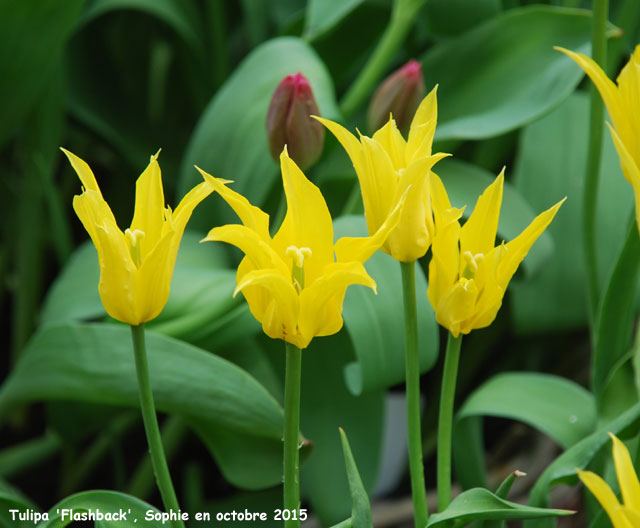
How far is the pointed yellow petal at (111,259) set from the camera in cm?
32

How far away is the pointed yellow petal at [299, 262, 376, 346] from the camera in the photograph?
30 cm

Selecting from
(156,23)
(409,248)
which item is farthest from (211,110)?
(409,248)

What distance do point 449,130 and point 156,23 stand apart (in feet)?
1.64

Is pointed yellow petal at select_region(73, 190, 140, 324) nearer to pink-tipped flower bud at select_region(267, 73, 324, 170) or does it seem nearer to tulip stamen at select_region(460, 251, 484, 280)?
tulip stamen at select_region(460, 251, 484, 280)

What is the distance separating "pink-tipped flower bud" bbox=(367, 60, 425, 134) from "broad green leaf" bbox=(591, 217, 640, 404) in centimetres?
17

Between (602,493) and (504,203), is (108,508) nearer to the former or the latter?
(602,493)

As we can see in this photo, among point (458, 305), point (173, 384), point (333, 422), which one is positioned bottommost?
point (333, 422)

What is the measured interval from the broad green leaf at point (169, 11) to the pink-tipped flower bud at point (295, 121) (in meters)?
0.32

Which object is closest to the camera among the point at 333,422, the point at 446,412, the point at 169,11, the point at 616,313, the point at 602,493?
the point at 602,493

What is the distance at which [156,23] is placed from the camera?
40.5 inches

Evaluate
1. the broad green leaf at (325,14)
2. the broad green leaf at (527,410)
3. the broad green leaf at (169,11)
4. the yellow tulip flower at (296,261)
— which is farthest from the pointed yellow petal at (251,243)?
the broad green leaf at (169,11)

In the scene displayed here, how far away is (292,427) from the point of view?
34cm


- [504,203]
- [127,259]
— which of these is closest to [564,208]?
[504,203]

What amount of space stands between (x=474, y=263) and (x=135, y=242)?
0.14 meters
